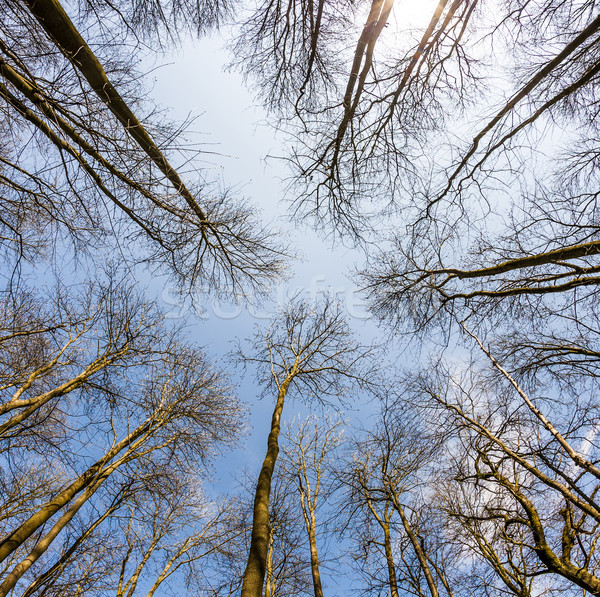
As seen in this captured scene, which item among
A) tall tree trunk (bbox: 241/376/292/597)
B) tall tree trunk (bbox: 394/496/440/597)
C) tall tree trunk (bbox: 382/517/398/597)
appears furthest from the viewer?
tall tree trunk (bbox: 382/517/398/597)

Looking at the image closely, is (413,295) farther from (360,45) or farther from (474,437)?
(360,45)

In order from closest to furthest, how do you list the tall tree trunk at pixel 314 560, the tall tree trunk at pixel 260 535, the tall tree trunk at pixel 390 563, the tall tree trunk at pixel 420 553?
the tall tree trunk at pixel 260 535 → the tall tree trunk at pixel 420 553 → the tall tree trunk at pixel 390 563 → the tall tree trunk at pixel 314 560

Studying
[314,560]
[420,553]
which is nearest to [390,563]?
[420,553]

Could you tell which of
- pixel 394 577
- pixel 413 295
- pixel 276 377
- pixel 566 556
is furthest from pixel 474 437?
pixel 276 377

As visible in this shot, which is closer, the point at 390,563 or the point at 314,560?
the point at 390,563

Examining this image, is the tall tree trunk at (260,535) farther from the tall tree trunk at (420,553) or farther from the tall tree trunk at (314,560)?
the tall tree trunk at (314,560)

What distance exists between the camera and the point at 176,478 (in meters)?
7.07

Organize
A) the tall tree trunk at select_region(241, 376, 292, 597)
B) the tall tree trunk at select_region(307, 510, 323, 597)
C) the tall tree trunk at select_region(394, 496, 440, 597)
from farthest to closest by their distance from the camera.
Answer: the tall tree trunk at select_region(307, 510, 323, 597) → the tall tree trunk at select_region(394, 496, 440, 597) → the tall tree trunk at select_region(241, 376, 292, 597)

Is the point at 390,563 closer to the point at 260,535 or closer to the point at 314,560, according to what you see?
the point at 314,560

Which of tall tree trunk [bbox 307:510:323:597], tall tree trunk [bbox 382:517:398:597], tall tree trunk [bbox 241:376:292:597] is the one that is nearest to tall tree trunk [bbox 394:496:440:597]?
tall tree trunk [bbox 382:517:398:597]

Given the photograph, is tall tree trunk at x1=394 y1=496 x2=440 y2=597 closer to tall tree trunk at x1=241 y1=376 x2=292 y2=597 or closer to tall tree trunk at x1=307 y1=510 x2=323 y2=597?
tall tree trunk at x1=307 y1=510 x2=323 y2=597

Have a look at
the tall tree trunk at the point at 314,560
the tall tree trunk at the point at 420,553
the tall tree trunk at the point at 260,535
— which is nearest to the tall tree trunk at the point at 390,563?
the tall tree trunk at the point at 420,553

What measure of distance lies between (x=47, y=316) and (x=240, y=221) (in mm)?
5035

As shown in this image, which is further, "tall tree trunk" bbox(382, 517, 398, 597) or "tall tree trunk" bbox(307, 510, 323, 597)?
"tall tree trunk" bbox(307, 510, 323, 597)
